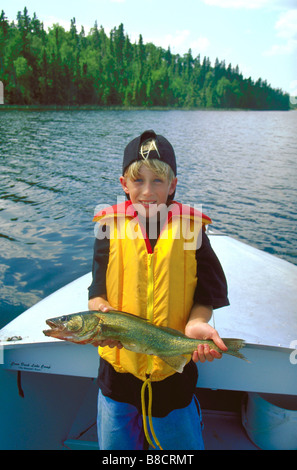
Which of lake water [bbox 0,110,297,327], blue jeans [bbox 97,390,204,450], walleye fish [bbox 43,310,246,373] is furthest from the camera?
lake water [bbox 0,110,297,327]

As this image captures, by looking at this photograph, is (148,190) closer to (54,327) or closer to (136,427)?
(54,327)

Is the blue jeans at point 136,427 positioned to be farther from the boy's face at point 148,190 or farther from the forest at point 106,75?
the forest at point 106,75

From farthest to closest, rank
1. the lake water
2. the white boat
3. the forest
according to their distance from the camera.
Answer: the forest
the lake water
the white boat

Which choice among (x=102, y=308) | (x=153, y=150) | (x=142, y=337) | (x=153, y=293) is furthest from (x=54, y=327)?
(x=153, y=150)

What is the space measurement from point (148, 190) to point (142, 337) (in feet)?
3.29

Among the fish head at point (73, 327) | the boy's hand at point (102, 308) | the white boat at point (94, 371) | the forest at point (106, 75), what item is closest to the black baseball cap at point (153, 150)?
the boy's hand at point (102, 308)

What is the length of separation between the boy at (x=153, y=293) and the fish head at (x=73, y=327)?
244 mm

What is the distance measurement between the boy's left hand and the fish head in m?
0.66

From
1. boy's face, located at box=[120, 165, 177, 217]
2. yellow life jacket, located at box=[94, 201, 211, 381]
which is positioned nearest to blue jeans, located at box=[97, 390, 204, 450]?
yellow life jacket, located at box=[94, 201, 211, 381]

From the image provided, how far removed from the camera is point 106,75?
104 meters

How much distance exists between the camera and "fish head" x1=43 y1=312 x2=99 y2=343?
2057 millimetres

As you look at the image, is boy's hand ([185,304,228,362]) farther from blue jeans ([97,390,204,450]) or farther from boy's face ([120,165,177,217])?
boy's face ([120,165,177,217])

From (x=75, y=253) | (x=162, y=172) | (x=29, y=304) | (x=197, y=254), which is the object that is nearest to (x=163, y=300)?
(x=197, y=254)

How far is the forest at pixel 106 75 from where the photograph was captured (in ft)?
255
